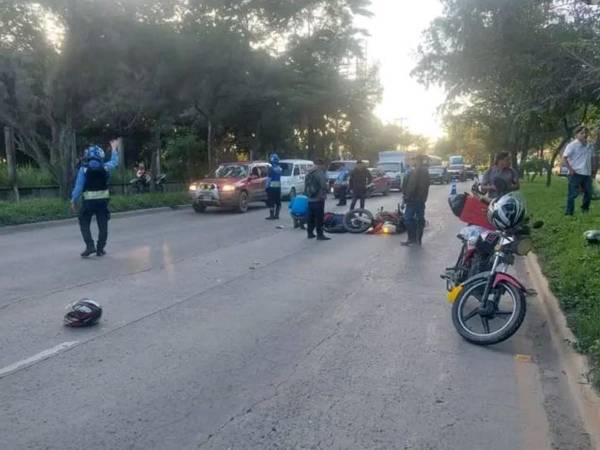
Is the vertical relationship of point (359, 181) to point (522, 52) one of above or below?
below

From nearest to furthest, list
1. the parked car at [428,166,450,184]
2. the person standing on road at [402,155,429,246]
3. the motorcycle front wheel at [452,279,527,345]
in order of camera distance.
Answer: the motorcycle front wheel at [452,279,527,345]
the person standing on road at [402,155,429,246]
the parked car at [428,166,450,184]

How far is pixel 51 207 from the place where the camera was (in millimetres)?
17500

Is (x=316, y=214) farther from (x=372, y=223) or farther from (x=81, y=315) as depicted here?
(x=81, y=315)

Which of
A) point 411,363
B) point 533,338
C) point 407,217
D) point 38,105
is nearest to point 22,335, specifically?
point 411,363

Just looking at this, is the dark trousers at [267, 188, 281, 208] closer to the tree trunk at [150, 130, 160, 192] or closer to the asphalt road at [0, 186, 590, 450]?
the asphalt road at [0, 186, 590, 450]

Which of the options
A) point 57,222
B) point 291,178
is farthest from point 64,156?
point 291,178

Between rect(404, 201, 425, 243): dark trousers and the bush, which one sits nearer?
rect(404, 201, 425, 243): dark trousers

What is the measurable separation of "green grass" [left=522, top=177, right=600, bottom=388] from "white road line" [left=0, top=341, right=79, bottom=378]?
4414mm

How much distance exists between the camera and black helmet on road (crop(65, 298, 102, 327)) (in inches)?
242

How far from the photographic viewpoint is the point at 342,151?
53688 millimetres

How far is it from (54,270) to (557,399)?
7.54 metres

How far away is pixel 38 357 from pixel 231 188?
49.2ft

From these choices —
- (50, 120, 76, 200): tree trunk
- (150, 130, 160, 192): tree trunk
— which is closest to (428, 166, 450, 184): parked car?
(150, 130, 160, 192): tree trunk

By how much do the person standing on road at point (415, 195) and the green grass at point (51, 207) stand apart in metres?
9.98
